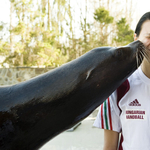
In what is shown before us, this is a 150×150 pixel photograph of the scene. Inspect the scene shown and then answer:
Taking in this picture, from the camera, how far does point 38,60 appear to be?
1208 cm

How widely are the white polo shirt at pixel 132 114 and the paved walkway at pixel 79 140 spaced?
274 centimetres

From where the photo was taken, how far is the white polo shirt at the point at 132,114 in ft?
3.94

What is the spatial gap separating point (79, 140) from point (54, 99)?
362 cm

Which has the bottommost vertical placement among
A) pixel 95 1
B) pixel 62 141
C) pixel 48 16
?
pixel 62 141

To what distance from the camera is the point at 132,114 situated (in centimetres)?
126

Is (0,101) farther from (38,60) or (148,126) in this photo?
(38,60)

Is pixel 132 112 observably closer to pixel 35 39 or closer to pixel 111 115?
pixel 111 115

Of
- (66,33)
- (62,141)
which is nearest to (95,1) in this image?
(66,33)

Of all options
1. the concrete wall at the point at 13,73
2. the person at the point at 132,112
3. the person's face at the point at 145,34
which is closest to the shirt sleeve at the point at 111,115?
the person at the point at 132,112

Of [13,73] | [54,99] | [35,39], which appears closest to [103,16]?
[35,39]

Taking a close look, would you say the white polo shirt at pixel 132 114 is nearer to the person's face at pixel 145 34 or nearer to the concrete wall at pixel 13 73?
the person's face at pixel 145 34

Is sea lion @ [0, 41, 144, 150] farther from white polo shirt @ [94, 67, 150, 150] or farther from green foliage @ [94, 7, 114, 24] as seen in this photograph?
green foliage @ [94, 7, 114, 24]

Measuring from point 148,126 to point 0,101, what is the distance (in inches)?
31.4

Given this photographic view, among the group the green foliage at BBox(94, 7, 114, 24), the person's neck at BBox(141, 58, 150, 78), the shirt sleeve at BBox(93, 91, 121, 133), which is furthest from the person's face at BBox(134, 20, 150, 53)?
the green foliage at BBox(94, 7, 114, 24)
